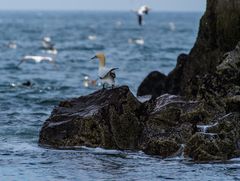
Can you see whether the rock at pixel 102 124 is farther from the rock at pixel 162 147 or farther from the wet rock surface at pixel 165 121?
the rock at pixel 162 147

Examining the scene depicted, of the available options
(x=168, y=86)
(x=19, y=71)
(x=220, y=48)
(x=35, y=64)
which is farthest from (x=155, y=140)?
(x=35, y=64)

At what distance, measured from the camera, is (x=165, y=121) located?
16.2 meters

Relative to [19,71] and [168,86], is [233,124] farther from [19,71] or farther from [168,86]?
[19,71]

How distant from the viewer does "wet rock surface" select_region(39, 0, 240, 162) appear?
15.3 metres

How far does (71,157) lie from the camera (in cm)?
1551

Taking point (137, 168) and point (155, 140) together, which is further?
point (155, 140)

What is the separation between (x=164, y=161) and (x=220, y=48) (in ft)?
17.3

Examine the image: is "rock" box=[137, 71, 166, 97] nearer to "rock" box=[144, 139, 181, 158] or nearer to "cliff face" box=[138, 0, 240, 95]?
"cliff face" box=[138, 0, 240, 95]

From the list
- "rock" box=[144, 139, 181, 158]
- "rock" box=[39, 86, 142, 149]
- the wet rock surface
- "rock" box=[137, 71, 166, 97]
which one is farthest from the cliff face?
"rock" box=[144, 139, 181, 158]

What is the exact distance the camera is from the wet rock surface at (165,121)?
15328mm

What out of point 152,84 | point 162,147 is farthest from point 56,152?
point 152,84

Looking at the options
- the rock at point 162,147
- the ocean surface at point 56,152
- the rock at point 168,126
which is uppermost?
the rock at point 168,126

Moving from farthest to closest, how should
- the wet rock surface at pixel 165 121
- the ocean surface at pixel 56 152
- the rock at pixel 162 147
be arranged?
the rock at pixel 162 147, the wet rock surface at pixel 165 121, the ocean surface at pixel 56 152

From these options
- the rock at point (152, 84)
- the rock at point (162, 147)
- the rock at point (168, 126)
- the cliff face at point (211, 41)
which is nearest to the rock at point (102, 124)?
the rock at point (168, 126)
